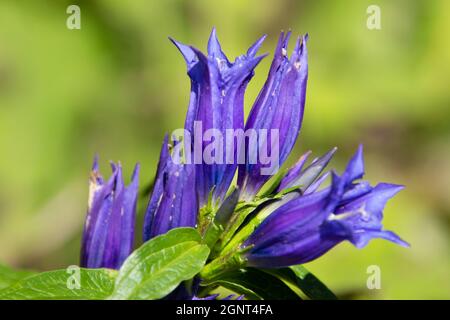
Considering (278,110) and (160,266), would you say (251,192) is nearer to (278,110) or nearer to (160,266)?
(278,110)

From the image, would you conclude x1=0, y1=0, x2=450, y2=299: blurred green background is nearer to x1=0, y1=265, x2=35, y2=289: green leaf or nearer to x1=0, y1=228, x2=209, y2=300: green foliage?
x1=0, y1=265, x2=35, y2=289: green leaf

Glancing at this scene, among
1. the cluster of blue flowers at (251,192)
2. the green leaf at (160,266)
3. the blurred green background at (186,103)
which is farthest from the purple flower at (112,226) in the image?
the blurred green background at (186,103)

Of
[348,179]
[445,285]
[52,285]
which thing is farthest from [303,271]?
[445,285]

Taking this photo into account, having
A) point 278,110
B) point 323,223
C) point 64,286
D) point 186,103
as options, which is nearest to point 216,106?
point 278,110

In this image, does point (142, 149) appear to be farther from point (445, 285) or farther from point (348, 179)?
point (348, 179)

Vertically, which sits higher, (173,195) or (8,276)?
(173,195)

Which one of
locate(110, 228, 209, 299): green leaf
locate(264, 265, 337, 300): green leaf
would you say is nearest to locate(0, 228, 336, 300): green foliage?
locate(110, 228, 209, 299): green leaf

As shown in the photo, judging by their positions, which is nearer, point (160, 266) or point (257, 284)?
point (160, 266)
